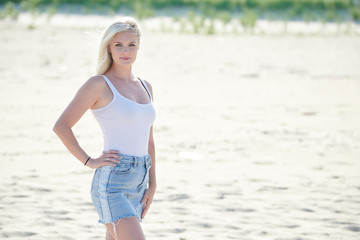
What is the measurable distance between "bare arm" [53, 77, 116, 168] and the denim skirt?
6cm

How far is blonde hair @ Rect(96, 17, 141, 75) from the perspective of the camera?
3197mm

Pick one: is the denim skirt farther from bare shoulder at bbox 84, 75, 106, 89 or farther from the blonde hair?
the blonde hair

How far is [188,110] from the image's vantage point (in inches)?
369

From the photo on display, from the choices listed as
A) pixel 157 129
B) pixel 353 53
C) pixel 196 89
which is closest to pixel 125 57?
pixel 157 129

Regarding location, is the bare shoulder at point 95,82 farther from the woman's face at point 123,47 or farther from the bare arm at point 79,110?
the woman's face at point 123,47

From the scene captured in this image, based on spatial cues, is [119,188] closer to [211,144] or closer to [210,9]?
[211,144]

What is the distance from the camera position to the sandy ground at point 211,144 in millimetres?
4980

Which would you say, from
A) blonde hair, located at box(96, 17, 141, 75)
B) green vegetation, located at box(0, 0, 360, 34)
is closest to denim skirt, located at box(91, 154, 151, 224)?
blonde hair, located at box(96, 17, 141, 75)

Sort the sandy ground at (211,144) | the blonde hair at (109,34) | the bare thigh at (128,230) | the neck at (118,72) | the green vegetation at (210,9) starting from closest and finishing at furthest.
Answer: the bare thigh at (128,230) < the blonde hair at (109,34) < the neck at (118,72) < the sandy ground at (211,144) < the green vegetation at (210,9)

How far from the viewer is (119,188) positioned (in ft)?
10.3

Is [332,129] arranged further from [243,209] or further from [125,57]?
[125,57]

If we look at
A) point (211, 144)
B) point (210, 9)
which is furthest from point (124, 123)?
point (210, 9)

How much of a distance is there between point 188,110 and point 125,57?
6130 millimetres

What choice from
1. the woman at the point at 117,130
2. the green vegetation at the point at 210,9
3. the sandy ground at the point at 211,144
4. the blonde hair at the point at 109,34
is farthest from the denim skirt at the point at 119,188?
Result: the green vegetation at the point at 210,9
